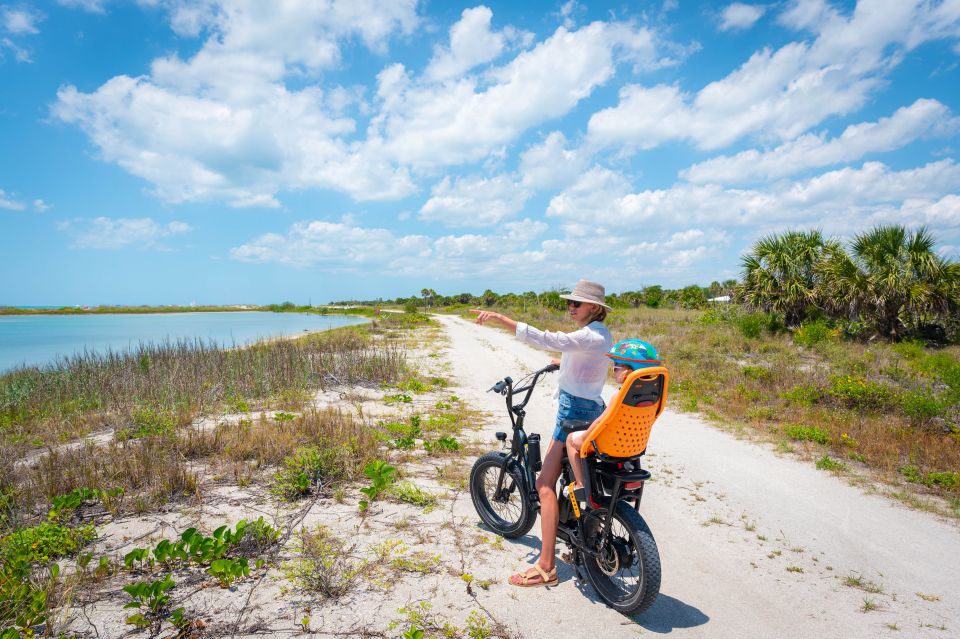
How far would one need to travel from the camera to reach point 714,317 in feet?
67.3

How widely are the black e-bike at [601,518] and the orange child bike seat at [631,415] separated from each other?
137 mm

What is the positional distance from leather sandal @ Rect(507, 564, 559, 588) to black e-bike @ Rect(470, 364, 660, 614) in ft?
0.68

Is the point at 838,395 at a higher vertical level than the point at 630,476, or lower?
lower

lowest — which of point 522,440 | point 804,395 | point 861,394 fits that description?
point 804,395

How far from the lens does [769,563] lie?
3600mm

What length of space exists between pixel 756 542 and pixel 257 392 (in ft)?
30.0

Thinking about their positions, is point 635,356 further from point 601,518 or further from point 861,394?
point 861,394

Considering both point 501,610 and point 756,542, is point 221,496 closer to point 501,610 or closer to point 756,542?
point 501,610

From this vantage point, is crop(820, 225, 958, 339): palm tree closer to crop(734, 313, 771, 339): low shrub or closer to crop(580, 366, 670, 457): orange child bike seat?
crop(734, 313, 771, 339): low shrub

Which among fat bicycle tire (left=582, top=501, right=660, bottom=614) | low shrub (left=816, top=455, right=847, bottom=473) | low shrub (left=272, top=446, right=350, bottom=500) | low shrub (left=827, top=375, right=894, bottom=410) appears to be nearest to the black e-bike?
fat bicycle tire (left=582, top=501, right=660, bottom=614)

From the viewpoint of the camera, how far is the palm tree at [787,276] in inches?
661

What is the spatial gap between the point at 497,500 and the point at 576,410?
130 cm

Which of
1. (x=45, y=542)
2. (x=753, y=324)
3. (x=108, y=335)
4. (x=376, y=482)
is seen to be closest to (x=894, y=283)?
(x=753, y=324)

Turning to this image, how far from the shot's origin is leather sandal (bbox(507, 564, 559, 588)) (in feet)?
10.3
